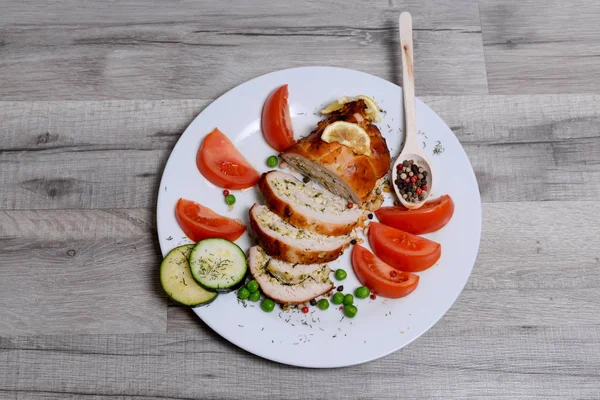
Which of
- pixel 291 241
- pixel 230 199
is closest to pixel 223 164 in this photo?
pixel 230 199

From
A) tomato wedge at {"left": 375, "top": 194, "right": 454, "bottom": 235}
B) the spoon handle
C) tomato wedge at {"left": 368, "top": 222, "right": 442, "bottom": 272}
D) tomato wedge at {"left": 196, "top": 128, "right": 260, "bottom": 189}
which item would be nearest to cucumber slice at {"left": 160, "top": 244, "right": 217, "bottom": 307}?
tomato wedge at {"left": 196, "top": 128, "right": 260, "bottom": 189}

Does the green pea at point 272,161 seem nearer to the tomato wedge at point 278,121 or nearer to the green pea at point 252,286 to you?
the tomato wedge at point 278,121

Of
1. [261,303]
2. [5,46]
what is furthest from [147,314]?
[5,46]

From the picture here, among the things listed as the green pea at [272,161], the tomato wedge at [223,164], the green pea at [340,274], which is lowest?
the green pea at [340,274]

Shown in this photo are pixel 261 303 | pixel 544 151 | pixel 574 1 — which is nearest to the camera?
pixel 261 303

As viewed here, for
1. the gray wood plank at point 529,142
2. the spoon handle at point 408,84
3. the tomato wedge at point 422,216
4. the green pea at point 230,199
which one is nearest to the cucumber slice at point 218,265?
the green pea at point 230,199

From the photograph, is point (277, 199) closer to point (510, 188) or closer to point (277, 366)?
point (277, 366)

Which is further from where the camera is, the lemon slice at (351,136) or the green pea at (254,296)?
the lemon slice at (351,136)
